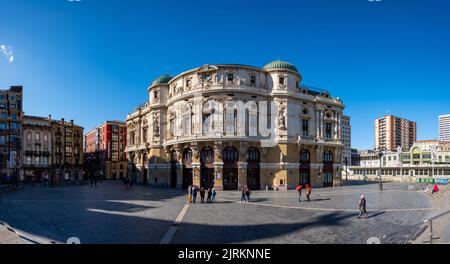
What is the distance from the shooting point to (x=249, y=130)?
123 feet

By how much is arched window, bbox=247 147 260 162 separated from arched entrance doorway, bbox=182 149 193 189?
9.46m

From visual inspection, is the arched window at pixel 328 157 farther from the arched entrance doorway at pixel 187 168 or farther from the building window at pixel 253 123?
the arched entrance doorway at pixel 187 168

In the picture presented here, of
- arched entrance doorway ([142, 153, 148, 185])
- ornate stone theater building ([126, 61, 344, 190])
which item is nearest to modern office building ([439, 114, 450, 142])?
ornate stone theater building ([126, 61, 344, 190])

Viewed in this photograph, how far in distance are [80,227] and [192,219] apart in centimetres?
600

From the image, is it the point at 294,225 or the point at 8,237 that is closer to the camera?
the point at 8,237

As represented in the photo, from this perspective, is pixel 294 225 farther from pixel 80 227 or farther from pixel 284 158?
pixel 284 158

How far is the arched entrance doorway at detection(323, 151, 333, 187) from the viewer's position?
4514 centimetres

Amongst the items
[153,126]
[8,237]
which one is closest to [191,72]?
[153,126]

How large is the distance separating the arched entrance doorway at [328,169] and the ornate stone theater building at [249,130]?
173 millimetres

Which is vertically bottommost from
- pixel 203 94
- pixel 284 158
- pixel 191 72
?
pixel 284 158

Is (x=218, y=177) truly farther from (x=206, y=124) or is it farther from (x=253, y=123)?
(x=253, y=123)

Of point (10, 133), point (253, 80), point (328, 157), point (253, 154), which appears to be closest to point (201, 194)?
point (253, 154)

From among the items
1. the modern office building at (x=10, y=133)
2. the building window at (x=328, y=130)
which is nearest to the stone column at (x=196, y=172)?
the building window at (x=328, y=130)

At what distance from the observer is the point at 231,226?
43.8ft
